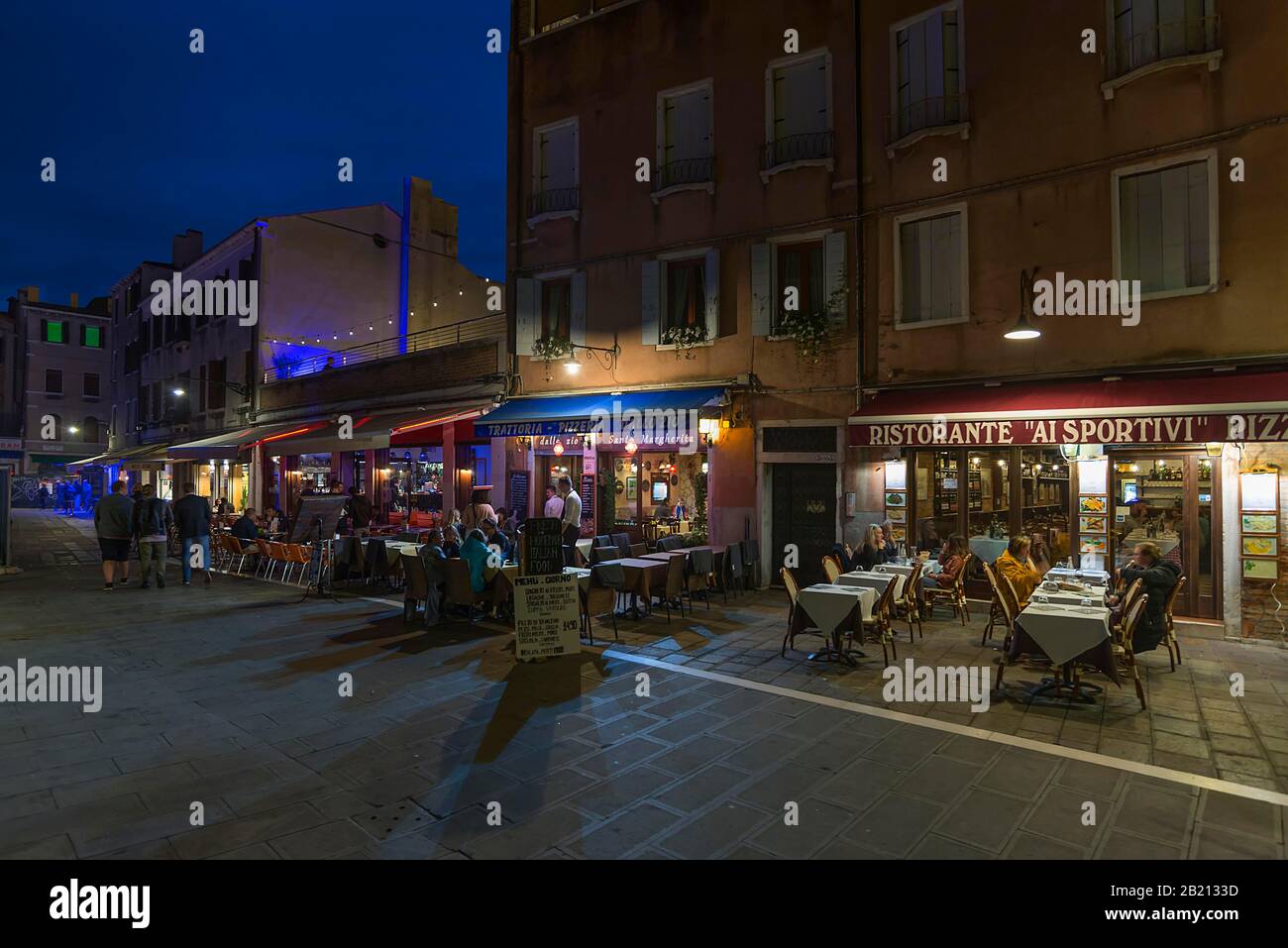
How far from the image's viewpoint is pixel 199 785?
4.60 metres

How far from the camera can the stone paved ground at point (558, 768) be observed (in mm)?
3936

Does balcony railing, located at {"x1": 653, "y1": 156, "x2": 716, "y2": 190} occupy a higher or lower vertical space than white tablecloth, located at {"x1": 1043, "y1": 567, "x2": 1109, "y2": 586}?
higher

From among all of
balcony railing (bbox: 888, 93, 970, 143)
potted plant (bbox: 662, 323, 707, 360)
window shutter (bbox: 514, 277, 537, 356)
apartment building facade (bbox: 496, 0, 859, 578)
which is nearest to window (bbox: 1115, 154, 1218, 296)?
balcony railing (bbox: 888, 93, 970, 143)

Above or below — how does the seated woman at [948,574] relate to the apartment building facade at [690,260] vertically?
below

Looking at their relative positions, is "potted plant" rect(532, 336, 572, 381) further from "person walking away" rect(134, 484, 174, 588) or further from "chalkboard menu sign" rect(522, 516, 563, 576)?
"chalkboard menu sign" rect(522, 516, 563, 576)

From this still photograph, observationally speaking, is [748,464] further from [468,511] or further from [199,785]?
[199,785]

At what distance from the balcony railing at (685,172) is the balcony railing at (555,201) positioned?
83.5 inches

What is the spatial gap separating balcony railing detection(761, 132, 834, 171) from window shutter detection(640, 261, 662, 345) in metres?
2.80

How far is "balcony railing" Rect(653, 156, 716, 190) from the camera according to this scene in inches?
522

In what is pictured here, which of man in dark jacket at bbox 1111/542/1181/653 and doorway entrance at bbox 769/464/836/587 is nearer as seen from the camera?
man in dark jacket at bbox 1111/542/1181/653

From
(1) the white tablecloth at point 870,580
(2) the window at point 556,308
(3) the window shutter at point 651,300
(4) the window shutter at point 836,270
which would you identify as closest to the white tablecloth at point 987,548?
(1) the white tablecloth at point 870,580

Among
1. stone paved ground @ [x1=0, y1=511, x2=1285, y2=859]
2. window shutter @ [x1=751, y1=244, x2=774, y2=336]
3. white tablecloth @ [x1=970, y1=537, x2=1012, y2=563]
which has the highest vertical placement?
window shutter @ [x1=751, y1=244, x2=774, y2=336]

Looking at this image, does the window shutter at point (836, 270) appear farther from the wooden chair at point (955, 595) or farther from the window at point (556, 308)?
the window at point (556, 308)
